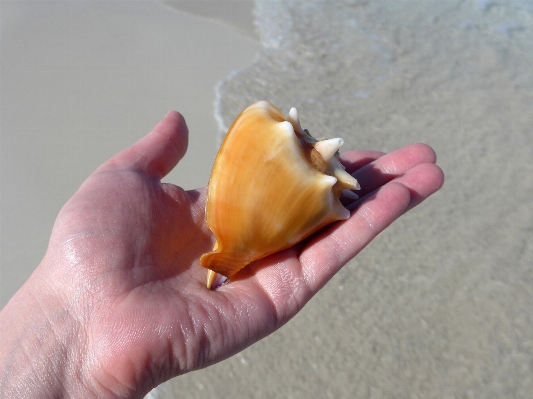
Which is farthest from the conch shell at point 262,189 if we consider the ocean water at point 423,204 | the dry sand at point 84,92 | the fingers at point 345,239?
the dry sand at point 84,92

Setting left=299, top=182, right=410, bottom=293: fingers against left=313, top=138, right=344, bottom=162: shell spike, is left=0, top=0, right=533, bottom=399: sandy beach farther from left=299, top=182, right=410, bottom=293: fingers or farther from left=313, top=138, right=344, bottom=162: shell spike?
left=313, top=138, right=344, bottom=162: shell spike

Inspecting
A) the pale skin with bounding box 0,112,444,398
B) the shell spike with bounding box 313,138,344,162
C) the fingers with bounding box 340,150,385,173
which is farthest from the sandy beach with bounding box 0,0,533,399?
the shell spike with bounding box 313,138,344,162

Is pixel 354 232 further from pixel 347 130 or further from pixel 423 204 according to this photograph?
pixel 347 130

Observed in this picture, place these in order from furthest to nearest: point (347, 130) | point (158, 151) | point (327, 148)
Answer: point (347, 130) → point (158, 151) → point (327, 148)

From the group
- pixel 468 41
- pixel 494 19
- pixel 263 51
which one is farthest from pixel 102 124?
pixel 494 19

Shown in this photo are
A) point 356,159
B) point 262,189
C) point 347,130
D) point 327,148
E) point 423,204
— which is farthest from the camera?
point 347,130

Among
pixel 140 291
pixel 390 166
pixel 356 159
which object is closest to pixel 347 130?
pixel 356 159
